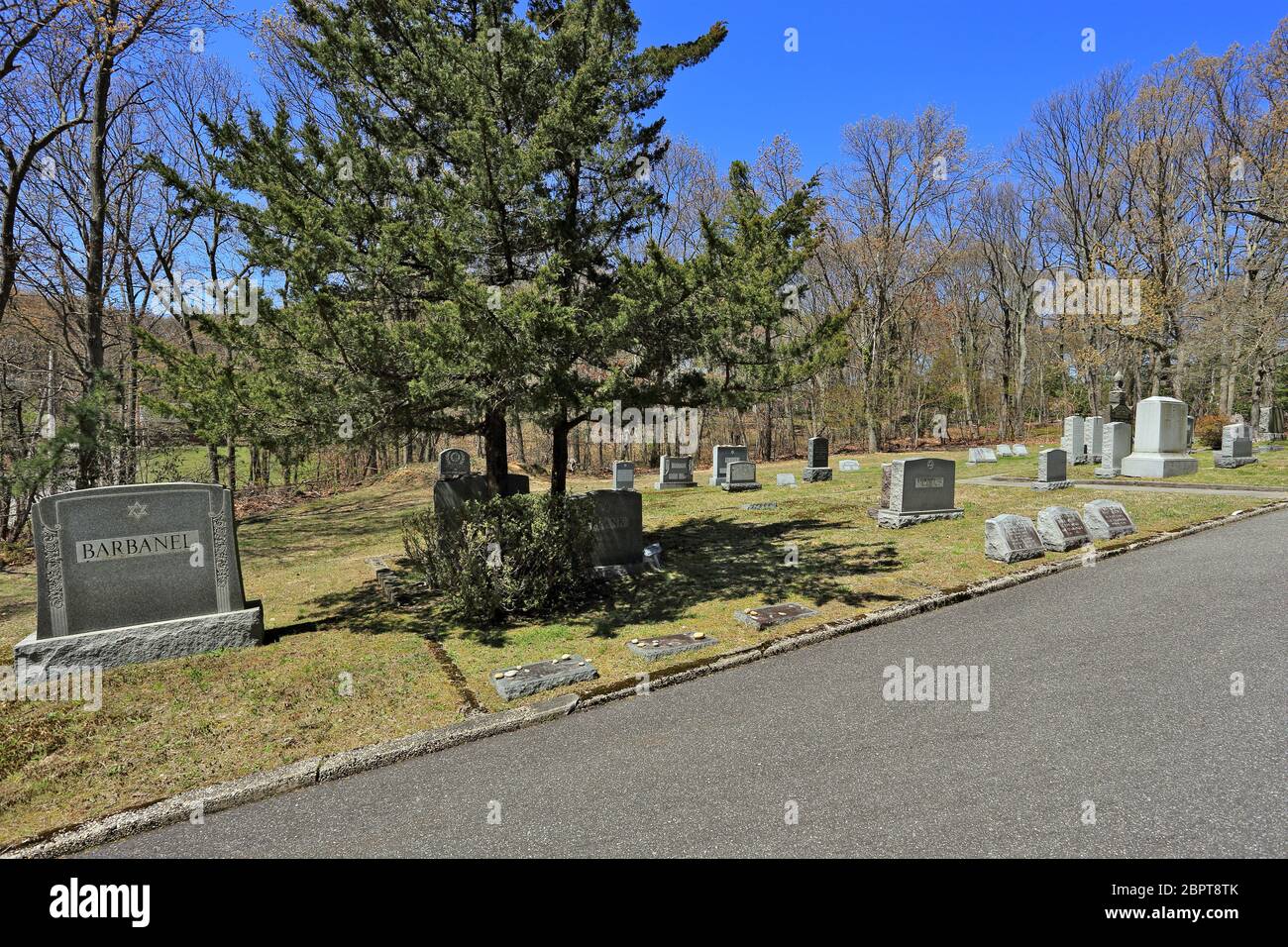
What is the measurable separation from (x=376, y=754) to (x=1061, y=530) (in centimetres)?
946

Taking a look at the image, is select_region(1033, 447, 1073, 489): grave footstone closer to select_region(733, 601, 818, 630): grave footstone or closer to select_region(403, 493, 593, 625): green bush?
select_region(733, 601, 818, 630): grave footstone

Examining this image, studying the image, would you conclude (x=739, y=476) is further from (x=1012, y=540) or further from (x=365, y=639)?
(x=365, y=639)

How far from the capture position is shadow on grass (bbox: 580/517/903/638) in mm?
7023

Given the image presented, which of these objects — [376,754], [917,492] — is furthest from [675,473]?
[376,754]

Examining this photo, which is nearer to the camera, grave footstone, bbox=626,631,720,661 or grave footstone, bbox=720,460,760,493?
grave footstone, bbox=626,631,720,661

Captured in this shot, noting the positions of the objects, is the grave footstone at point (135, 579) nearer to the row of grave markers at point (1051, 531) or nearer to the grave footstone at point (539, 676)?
the grave footstone at point (539, 676)

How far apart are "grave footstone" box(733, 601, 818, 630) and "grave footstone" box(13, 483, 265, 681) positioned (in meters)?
4.99

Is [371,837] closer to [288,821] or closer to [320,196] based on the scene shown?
[288,821]

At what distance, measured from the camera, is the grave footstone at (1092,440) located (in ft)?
67.4

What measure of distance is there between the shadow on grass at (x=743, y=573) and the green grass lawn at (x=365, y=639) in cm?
4

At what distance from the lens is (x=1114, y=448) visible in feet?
57.3

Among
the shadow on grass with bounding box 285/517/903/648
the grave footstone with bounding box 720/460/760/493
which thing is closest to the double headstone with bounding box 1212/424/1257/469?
the grave footstone with bounding box 720/460/760/493

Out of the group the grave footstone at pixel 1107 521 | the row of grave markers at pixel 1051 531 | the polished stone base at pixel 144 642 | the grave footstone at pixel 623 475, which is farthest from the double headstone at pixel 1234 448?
the polished stone base at pixel 144 642
